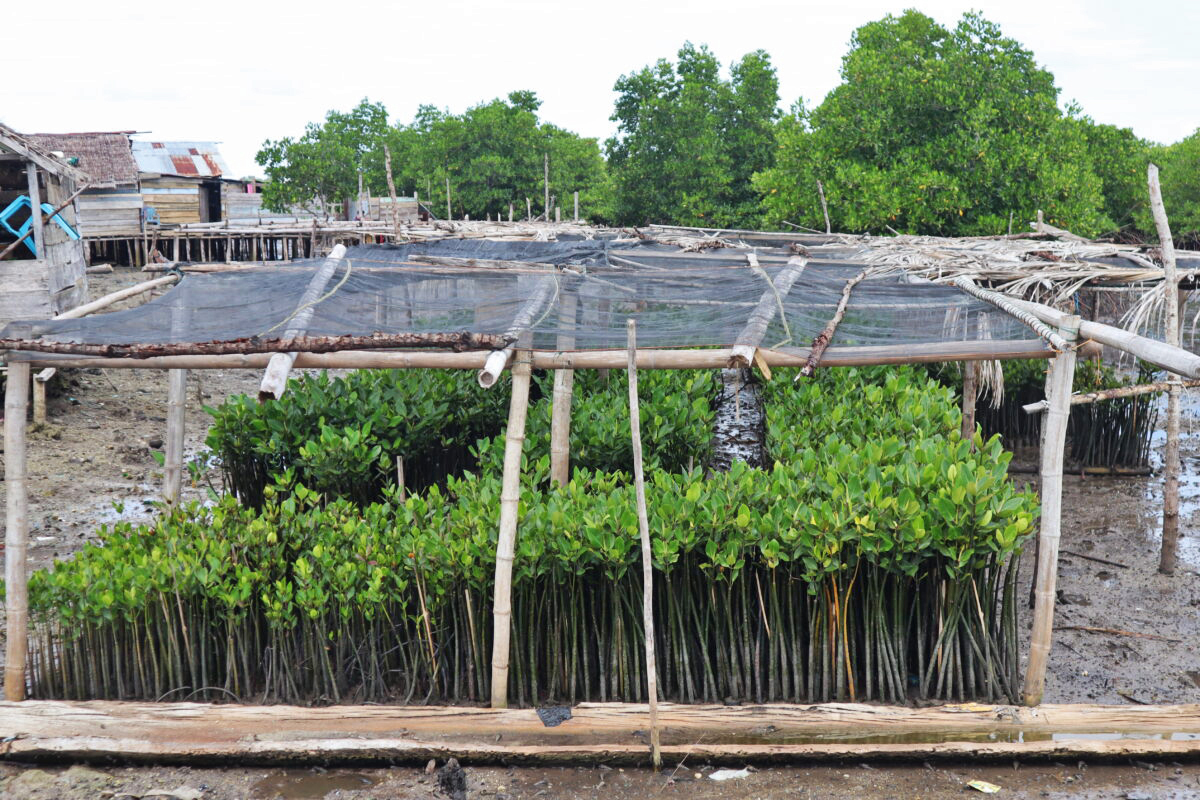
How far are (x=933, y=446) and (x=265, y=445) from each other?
15.0 ft

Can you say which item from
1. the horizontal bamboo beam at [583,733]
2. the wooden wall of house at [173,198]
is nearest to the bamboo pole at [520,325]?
the horizontal bamboo beam at [583,733]

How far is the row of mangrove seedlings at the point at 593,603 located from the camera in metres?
5.16

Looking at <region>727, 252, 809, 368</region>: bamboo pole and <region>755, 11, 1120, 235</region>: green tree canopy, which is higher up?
<region>755, 11, 1120, 235</region>: green tree canopy

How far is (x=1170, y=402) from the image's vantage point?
7551 millimetres

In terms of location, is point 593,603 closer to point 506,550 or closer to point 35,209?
point 506,550

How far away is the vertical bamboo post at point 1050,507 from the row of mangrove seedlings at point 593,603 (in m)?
0.11

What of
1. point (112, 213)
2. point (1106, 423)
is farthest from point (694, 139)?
point (112, 213)

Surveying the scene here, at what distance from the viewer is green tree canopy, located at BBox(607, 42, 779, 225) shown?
22.4 metres

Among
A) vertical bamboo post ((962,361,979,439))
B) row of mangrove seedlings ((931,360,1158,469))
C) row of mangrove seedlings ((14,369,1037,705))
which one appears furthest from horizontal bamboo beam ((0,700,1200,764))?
row of mangrove seedlings ((931,360,1158,469))

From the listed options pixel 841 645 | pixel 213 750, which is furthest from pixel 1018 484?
pixel 213 750

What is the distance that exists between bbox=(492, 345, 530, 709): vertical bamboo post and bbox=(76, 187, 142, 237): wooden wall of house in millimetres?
25406

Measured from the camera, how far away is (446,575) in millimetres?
5281

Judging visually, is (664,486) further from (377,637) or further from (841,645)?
(377,637)

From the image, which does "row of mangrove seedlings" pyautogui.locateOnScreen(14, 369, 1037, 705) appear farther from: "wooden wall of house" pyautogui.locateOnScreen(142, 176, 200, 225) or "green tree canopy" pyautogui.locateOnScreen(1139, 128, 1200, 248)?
"wooden wall of house" pyautogui.locateOnScreen(142, 176, 200, 225)
